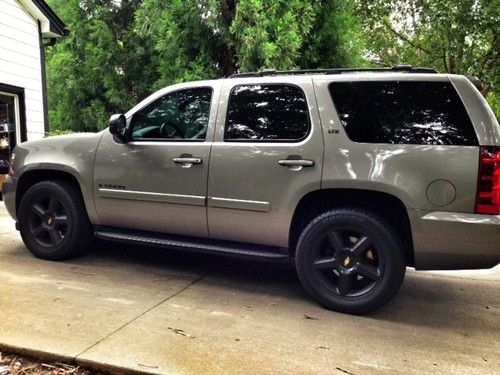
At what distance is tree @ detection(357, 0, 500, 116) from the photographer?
40.0 feet

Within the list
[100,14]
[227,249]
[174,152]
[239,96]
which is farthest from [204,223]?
[100,14]

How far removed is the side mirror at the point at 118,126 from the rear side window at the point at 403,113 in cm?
191

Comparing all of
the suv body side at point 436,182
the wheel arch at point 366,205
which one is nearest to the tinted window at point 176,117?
the wheel arch at point 366,205

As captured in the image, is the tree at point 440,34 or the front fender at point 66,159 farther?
the tree at point 440,34

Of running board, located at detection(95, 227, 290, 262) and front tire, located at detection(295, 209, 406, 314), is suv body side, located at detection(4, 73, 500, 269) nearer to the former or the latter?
running board, located at detection(95, 227, 290, 262)

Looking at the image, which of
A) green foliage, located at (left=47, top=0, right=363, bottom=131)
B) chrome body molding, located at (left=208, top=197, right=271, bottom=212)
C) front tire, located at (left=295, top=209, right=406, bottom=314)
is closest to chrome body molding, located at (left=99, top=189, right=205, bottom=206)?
chrome body molding, located at (left=208, top=197, right=271, bottom=212)

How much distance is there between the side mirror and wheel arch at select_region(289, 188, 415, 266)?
5.87ft

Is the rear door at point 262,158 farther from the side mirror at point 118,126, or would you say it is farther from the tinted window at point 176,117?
the side mirror at point 118,126

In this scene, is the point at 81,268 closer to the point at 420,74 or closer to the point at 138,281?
the point at 138,281

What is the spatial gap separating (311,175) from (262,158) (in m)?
0.43

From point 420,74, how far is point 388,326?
1.88 m

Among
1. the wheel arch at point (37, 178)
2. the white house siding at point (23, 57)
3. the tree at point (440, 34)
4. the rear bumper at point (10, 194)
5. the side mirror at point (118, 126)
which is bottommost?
the rear bumper at point (10, 194)

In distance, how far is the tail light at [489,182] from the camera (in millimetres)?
3135

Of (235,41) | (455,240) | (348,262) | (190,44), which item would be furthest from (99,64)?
(455,240)
